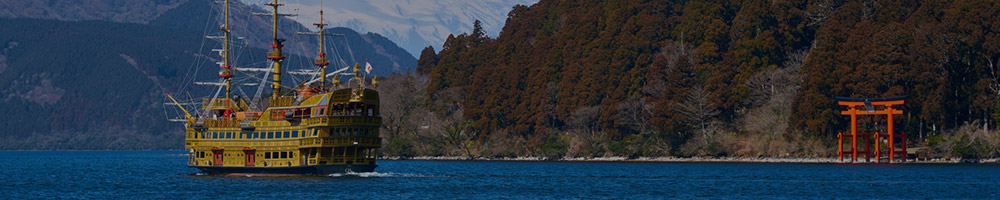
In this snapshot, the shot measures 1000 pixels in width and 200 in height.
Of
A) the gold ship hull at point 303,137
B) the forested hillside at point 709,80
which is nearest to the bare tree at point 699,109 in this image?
the forested hillside at point 709,80

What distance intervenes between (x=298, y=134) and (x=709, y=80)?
50908 millimetres

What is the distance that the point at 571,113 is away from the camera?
127812mm

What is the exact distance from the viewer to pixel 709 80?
117562 millimetres

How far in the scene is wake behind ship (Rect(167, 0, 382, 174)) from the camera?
7488cm

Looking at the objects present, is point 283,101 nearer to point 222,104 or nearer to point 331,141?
point 331,141

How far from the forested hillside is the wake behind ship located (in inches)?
1695

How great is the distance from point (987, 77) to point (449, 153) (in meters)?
56.8

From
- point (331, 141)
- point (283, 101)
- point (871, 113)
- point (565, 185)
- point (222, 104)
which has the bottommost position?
point (565, 185)

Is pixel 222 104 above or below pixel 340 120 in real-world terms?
above

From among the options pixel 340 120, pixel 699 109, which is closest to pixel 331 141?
pixel 340 120

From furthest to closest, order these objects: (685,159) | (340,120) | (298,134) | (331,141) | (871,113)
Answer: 1. (685,159)
2. (871,113)
3. (298,134)
4. (331,141)
5. (340,120)

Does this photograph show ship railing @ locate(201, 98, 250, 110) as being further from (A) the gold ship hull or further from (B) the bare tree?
(B) the bare tree

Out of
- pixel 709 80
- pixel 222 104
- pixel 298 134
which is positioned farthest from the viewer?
pixel 709 80

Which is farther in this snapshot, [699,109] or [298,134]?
[699,109]
